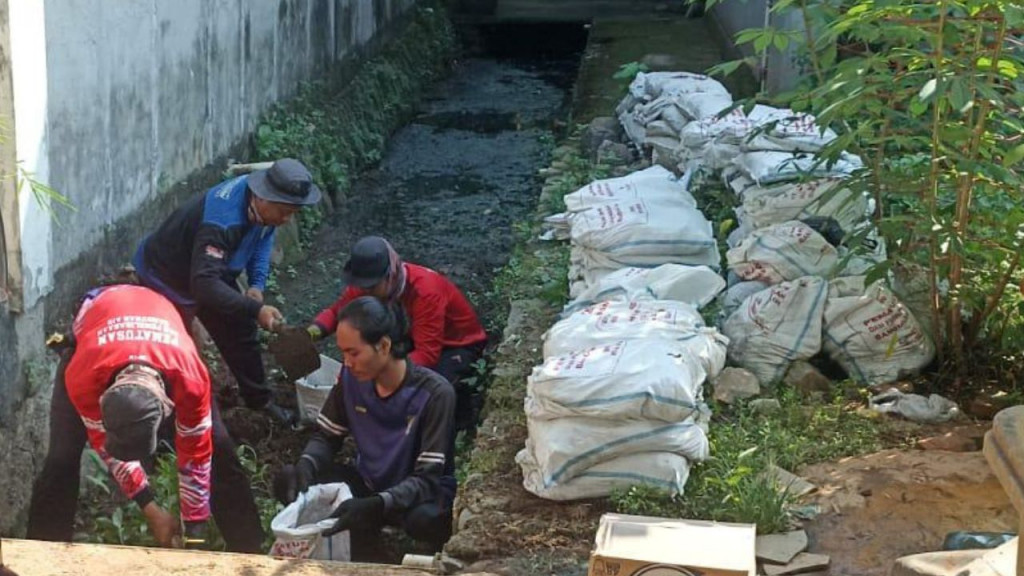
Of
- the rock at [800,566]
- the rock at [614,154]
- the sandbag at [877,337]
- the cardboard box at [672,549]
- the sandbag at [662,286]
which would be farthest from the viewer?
the rock at [614,154]

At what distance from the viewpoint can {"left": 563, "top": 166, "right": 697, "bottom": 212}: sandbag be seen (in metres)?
6.95

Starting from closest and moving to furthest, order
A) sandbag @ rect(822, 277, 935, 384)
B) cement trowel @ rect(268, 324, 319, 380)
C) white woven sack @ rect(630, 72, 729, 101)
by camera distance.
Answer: sandbag @ rect(822, 277, 935, 384) < cement trowel @ rect(268, 324, 319, 380) < white woven sack @ rect(630, 72, 729, 101)

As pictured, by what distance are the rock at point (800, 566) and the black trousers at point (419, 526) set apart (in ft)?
4.69

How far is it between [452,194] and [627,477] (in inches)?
256

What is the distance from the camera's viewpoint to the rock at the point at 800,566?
411 cm

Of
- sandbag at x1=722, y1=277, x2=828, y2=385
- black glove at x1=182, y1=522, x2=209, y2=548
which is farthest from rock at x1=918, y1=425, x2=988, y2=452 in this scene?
black glove at x1=182, y1=522, x2=209, y2=548

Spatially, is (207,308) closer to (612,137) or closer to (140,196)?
(140,196)

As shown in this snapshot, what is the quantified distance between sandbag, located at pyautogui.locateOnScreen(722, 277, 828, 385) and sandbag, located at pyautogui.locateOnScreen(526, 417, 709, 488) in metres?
1.03

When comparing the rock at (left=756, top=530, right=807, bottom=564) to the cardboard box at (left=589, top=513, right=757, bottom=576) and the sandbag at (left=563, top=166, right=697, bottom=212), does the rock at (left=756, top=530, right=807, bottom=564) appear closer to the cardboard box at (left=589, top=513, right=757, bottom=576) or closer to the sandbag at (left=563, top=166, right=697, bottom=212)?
the cardboard box at (left=589, top=513, right=757, bottom=576)

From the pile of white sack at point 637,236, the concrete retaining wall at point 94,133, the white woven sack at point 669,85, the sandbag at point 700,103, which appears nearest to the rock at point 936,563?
the pile of white sack at point 637,236

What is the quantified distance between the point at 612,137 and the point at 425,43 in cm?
586

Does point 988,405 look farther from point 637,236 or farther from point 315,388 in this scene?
point 315,388

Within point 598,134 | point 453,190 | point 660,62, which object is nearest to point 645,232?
point 598,134

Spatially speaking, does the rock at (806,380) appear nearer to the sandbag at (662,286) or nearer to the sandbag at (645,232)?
the sandbag at (662,286)
